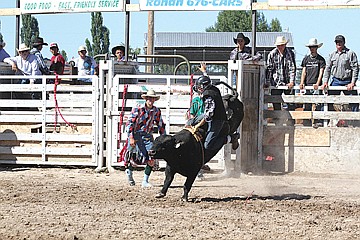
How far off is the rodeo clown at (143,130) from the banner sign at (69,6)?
415 cm

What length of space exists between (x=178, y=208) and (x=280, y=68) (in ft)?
17.0

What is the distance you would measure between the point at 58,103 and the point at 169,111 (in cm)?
210

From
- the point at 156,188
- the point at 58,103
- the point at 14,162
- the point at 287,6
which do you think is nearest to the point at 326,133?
the point at 287,6

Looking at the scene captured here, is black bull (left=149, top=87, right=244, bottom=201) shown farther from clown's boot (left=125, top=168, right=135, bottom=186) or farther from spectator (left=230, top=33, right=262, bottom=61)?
spectator (left=230, top=33, right=262, bottom=61)

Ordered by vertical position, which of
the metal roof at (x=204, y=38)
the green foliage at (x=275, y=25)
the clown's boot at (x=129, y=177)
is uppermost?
the green foliage at (x=275, y=25)

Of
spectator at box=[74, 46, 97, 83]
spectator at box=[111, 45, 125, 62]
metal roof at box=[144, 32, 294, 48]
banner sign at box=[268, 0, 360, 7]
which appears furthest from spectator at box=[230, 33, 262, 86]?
metal roof at box=[144, 32, 294, 48]

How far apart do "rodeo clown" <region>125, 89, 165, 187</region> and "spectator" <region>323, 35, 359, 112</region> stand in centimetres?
371

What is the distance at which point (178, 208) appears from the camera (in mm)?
9234

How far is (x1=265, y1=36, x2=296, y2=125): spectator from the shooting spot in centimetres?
1358

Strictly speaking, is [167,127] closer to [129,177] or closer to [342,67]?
[129,177]

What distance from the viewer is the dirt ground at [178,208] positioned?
772 centimetres

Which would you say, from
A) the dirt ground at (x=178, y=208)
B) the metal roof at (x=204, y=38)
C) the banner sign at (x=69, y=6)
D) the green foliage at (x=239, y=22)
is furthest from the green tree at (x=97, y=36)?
the dirt ground at (x=178, y=208)

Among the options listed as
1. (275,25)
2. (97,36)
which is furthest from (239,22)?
(97,36)

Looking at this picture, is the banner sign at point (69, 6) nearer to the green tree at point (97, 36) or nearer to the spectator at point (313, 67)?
the spectator at point (313, 67)
